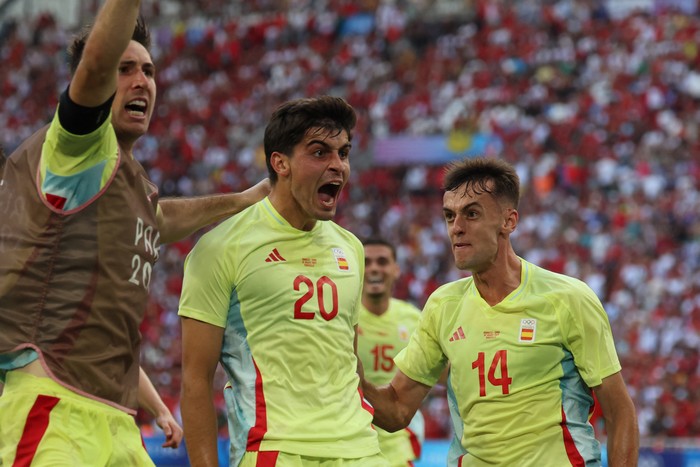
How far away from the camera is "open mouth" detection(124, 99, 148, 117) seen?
473cm

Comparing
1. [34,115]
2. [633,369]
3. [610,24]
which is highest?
[610,24]

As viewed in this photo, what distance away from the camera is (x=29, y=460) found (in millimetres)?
4195

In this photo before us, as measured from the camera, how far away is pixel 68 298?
4301mm

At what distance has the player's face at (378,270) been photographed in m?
9.93

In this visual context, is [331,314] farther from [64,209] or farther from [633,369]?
[633,369]

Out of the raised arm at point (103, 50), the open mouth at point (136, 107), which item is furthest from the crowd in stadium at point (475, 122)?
the raised arm at point (103, 50)

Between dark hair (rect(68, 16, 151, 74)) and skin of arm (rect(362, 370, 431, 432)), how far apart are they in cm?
198

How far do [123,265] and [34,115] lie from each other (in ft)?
102

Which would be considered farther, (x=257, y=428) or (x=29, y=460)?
(x=257, y=428)

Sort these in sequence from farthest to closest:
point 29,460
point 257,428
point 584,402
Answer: point 584,402 < point 257,428 < point 29,460

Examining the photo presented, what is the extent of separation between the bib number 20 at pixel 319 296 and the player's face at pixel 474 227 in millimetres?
778

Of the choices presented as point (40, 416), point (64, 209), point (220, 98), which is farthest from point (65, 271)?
point (220, 98)

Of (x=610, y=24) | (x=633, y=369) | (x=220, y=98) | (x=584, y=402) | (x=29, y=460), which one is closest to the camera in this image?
(x=29, y=460)

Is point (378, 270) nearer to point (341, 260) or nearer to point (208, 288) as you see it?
Result: point (341, 260)
